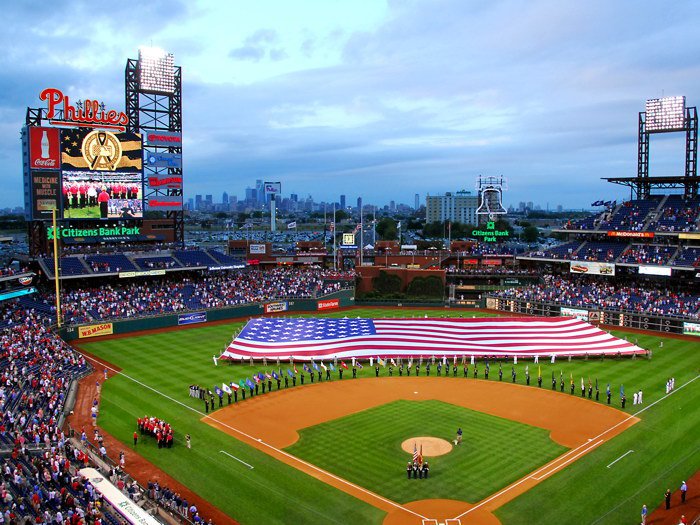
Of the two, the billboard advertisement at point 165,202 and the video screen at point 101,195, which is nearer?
the video screen at point 101,195

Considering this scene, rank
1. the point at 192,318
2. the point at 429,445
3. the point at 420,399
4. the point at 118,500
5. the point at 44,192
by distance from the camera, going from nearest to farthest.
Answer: the point at 118,500
the point at 429,445
the point at 420,399
the point at 44,192
the point at 192,318

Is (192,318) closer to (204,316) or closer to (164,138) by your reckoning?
(204,316)

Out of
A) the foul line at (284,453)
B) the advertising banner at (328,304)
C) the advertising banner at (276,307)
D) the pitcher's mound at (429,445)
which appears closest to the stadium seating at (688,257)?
the advertising banner at (328,304)

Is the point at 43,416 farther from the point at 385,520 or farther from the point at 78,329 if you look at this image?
the point at 78,329

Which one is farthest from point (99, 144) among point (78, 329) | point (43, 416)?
point (43, 416)

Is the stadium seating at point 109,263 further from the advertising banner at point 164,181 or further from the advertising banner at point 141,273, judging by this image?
the advertising banner at point 164,181

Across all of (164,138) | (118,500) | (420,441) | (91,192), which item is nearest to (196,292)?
(91,192)
